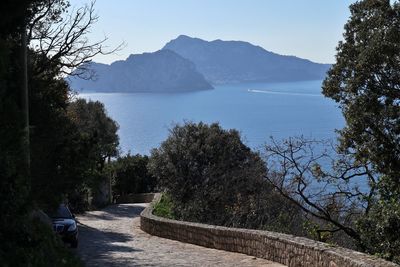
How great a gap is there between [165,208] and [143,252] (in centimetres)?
1019

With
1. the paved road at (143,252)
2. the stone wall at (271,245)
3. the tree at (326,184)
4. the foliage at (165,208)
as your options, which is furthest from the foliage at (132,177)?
the tree at (326,184)

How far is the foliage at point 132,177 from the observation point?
51031 mm

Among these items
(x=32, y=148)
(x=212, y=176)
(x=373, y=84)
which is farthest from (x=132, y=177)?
(x=373, y=84)

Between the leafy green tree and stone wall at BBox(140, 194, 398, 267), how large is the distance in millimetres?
2297

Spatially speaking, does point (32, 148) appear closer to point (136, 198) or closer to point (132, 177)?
point (136, 198)

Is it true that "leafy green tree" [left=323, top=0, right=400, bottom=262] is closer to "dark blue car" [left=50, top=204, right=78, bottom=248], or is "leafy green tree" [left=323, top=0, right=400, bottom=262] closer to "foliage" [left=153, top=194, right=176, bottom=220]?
"dark blue car" [left=50, top=204, right=78, bottom=248]

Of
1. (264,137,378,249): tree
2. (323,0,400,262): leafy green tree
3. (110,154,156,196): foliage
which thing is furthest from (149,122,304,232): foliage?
(110,154,156,196): foliage

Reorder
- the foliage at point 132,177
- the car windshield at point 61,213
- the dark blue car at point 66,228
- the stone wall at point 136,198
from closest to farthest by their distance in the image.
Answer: the dark blue car at point 66,228 → the car windshield at point 61,213 → the stone wall at point 136,198 → the foliage at point 132,177

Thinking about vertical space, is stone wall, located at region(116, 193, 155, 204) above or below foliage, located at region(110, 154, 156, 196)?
below

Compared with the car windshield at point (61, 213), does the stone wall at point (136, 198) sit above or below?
below

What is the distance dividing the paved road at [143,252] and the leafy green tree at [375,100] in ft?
8.97

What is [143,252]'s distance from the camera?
15.0 m

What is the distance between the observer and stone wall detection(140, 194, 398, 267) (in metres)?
9.06

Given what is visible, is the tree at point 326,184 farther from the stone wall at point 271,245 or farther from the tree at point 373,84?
the stone wall at point 271,245
